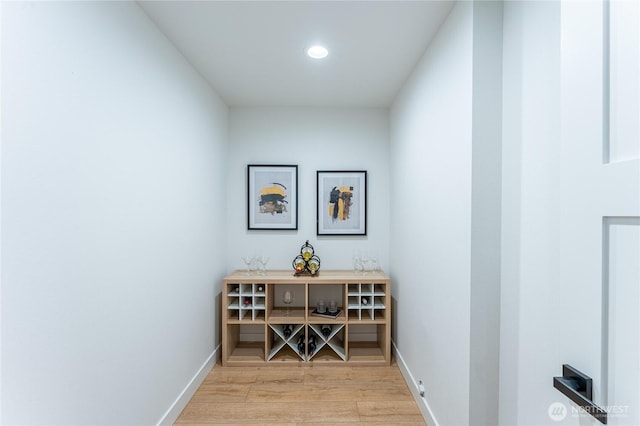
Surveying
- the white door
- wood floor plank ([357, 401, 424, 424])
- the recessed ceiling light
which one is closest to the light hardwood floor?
wood floor plank ([357, 401, 424, 424])

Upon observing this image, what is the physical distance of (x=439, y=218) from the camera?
1.75 metres

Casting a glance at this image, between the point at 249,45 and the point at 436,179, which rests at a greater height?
the point at 249,45

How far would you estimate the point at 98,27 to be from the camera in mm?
1269

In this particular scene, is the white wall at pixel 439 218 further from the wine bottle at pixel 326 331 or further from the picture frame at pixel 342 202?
the wine bottle at pixel 326 331

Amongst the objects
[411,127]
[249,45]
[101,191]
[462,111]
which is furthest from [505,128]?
[101,191]

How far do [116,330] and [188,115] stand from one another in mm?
1464

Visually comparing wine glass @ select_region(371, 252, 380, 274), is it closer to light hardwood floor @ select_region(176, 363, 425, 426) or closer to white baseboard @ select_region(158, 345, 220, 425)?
light hardwood floor @ select_region(176, 363, 425, 426)

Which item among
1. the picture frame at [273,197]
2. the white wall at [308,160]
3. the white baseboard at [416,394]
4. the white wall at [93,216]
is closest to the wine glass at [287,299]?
the white wall at [308,160]

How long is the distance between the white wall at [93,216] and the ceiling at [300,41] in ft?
0.73

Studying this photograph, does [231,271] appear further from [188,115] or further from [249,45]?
[249,45]

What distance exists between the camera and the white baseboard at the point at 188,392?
183 centimetres

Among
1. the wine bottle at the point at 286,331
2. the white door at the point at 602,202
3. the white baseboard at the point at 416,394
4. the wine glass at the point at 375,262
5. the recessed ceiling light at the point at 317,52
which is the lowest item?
the white baseboard at the point at 416,394

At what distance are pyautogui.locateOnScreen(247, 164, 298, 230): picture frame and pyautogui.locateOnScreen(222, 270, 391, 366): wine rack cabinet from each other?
51 centimetres

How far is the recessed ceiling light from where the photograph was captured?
1946mm
